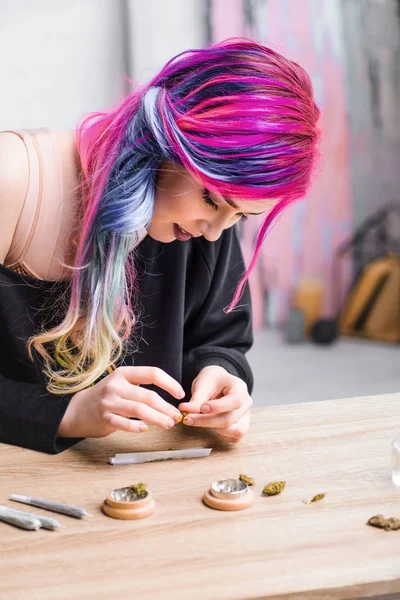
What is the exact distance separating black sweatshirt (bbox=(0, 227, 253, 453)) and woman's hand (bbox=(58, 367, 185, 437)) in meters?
0.09

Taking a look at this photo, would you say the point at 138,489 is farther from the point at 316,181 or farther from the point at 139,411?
the point at 316,181

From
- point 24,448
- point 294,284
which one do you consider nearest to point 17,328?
point 24,448

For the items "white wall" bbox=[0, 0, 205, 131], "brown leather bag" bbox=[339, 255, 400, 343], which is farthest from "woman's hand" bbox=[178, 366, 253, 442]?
"brown leather bag" bbox=[339, 255, 400, 343]

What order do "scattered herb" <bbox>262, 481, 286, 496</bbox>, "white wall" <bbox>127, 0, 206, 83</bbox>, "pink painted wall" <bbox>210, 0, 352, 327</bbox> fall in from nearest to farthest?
"scattered herb" <bbox>262, 481, 286, 496</bbox> < "white wall" <bbox>127, 0, 206, 83</bbox> < "pink painted wall" <bbox>210, 0, 352, 327</bbox>

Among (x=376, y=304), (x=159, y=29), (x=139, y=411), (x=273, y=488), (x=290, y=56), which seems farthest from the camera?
(x=376, y=304)

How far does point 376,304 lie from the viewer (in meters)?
4.57

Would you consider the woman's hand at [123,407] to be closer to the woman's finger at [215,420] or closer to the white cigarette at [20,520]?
the woman's finger at [215,420]

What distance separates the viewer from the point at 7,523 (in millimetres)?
1066

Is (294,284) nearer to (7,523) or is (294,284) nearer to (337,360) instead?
(337,360)

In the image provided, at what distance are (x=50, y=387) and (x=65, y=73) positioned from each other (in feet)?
9.47

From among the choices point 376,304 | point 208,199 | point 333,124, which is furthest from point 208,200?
point 333,124

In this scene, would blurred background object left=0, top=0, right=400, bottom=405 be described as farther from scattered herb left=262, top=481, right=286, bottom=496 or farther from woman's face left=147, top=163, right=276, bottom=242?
scattered herb left=262, top=481, right=286, bottom=496

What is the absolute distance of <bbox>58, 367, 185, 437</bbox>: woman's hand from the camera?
1255mm

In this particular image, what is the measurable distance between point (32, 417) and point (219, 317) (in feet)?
1.65
